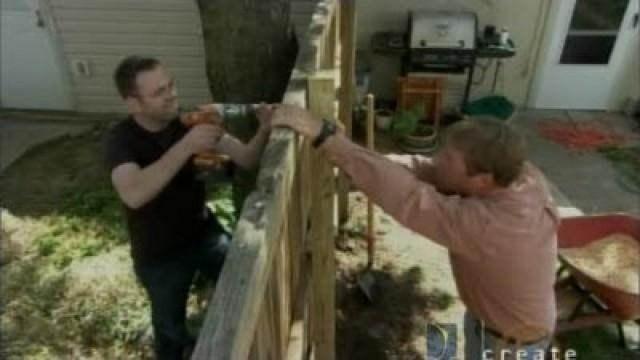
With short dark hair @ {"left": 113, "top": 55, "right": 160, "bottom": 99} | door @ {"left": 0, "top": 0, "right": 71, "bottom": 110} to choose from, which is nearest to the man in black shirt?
short dark hair @ {"left": 113, "top": 55, "right": 160, "bottom": 99}

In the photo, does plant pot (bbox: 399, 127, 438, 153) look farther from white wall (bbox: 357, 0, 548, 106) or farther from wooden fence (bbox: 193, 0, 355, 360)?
wooden fence (bbox: 193, 0, 355, 360)

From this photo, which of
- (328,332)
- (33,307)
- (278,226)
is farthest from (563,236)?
(33,307)

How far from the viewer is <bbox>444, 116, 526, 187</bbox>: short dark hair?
6.04 feet

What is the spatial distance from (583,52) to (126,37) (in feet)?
16.6

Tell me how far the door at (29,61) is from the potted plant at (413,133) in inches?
147

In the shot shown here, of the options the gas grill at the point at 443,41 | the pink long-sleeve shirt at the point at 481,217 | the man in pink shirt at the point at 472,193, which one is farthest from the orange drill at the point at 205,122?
the gas grill at the point at 443,41

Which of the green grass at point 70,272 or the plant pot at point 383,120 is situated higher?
the plant pot at point 383,120

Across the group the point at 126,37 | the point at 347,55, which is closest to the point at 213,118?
the point at 347,55

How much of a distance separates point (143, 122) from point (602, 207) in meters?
4.35

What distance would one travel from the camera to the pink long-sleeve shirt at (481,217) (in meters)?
1.86

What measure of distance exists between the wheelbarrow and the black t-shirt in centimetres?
206

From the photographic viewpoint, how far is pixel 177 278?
256 cm

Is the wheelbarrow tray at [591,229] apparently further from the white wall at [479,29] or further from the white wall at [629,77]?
the white wall at [629,77]

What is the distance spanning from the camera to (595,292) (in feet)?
10.4
